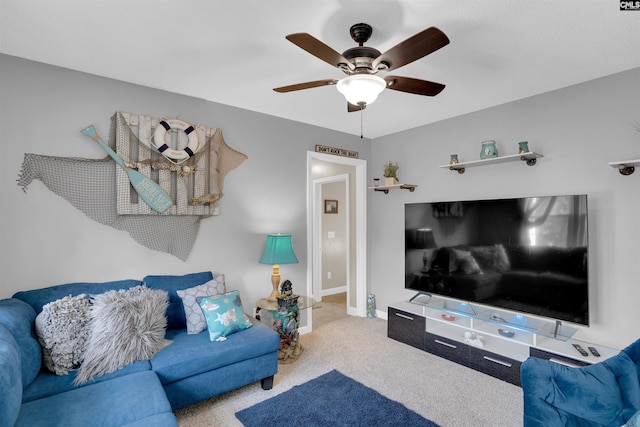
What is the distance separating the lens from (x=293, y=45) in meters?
2.16

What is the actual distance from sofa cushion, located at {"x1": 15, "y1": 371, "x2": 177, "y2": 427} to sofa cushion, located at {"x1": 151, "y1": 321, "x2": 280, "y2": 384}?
9.2 inches

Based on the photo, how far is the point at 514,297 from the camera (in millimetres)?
2918

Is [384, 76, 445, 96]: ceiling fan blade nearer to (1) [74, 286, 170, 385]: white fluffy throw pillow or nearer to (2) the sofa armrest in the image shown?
(2) the sofa armrest

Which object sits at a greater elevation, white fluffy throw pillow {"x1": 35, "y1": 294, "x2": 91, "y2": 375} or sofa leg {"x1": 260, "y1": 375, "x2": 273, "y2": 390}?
white fluffy throw pillow {"x1": 35, "y1": 294, "x2": 91, "y2": 375}

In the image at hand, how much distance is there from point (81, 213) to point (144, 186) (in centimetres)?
49

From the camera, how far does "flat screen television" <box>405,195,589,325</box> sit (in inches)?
102

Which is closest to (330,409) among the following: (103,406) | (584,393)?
(103,406)

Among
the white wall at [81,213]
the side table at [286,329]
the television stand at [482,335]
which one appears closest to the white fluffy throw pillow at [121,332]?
the white wall at [81,213]

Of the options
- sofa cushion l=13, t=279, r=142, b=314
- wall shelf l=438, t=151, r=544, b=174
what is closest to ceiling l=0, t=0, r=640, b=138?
wall shelf l=438, t=151, r=544, b=174

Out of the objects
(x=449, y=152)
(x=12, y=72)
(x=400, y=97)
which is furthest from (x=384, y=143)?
(x=12, y=72)

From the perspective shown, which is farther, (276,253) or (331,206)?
(331,206)

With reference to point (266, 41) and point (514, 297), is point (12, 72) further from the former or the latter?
point (514, 297)

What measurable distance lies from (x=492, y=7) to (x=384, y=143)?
2694 millimetres

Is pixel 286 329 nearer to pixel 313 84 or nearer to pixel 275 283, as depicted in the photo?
pixel 275 283
